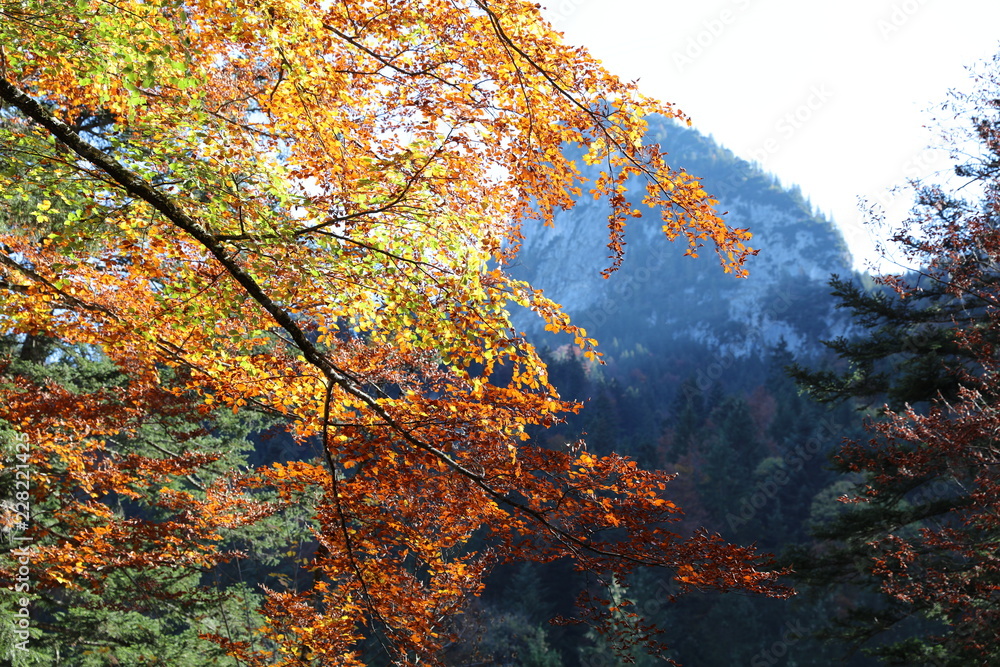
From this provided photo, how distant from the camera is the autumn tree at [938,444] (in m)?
6.96

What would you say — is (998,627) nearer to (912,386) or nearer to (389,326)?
(912,386)

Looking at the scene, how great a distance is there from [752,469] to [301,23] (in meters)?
36.5

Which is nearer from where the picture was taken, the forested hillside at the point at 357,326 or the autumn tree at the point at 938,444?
the forested hillside at the point at 357,326

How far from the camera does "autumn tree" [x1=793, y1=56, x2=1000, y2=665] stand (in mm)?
6957

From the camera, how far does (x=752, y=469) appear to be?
35219mm

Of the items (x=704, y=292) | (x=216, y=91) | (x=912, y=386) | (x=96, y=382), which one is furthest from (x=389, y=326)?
(x=704, y=292)

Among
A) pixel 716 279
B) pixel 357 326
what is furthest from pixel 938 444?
pixel 716 279

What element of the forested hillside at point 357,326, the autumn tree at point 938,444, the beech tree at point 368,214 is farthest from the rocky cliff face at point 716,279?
the beech tree at point 368,214

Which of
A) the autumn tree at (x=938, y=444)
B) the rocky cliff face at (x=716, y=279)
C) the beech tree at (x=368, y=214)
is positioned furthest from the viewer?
the rocky cliff face at (x=716, y=279)

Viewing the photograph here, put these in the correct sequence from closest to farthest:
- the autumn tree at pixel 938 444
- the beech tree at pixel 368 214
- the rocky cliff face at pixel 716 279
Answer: the beech tree at pixel 368 214 → the autumn tree at pixel 938 444 → the rocky cliff face at pixel 716 279

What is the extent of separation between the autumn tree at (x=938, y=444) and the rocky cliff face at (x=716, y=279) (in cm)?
6417

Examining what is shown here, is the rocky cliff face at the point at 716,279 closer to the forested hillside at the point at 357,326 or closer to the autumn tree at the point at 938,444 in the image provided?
the autumn tree at the point at 938,444

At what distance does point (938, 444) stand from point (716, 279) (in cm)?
10266

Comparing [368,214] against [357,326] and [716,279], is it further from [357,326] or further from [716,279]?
[716,279]
